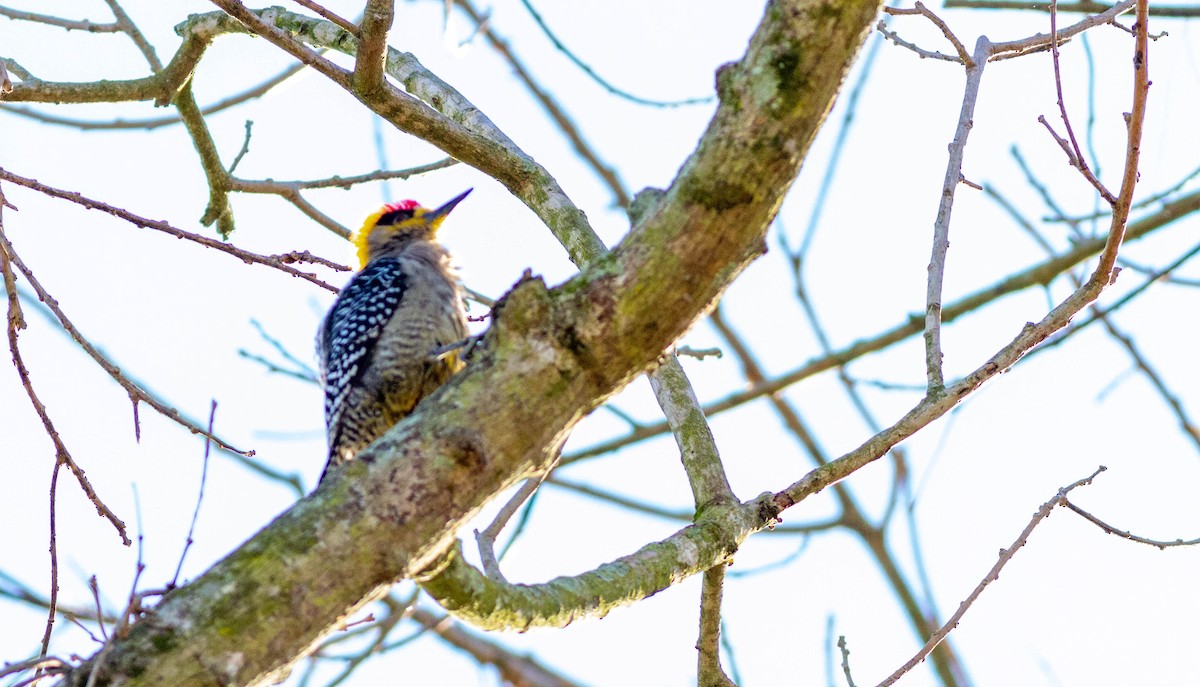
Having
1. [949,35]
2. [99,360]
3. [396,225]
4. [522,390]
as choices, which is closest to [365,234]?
[396,225]

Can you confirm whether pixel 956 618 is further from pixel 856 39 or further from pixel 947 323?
pixel 947 323

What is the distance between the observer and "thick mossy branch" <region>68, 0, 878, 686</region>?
7.88 feet

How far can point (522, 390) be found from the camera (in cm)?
263

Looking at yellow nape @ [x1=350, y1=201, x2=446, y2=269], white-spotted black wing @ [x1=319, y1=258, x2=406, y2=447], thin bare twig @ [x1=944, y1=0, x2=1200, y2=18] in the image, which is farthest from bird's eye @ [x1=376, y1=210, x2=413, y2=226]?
thin bare twig @ [x1=944, y1=0, x2=1200, y2=18]

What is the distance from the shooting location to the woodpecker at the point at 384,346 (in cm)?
582

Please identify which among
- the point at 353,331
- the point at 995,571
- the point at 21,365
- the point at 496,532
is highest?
the point at 353,331

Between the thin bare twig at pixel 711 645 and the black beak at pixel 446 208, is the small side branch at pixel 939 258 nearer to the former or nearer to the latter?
the thin bare twig at pixel 711 645

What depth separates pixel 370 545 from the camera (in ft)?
8.16

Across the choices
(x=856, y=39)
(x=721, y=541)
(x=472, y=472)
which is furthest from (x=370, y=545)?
(x=721, y=541)

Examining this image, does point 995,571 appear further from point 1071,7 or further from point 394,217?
point 394,217

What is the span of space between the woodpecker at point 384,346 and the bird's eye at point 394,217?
4.20 feet

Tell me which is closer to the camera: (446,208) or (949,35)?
(949,35)

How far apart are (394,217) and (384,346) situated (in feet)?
7.78

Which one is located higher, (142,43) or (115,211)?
(142,43)
